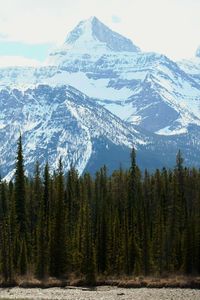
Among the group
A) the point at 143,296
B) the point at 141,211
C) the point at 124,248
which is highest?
the point at 141,211

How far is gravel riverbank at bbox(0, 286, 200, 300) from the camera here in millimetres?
61000

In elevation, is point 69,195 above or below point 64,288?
above

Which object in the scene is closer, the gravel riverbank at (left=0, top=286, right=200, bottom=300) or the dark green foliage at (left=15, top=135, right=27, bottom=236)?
the gravel riverbank at (left=0, top=286, right=200, bottom=300)

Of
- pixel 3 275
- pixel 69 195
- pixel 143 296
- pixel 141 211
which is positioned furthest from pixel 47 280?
pixel 69 195

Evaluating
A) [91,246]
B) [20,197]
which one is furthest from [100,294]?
[20,197]

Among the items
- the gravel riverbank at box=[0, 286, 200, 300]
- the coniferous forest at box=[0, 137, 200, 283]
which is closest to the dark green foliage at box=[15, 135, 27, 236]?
the coniferous forest at box=[0, 137, 200, 283]

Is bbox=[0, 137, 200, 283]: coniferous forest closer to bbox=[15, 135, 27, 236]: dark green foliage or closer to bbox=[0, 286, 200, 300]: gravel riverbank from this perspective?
→ bbox=[15, 135, 27, 236]: dark green foliage

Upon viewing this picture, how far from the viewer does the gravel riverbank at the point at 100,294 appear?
200ft

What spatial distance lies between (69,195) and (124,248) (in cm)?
4394

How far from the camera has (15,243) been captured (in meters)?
85.4

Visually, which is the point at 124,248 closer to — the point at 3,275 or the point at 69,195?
the point at 3,275

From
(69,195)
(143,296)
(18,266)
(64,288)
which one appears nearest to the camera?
(143,296)

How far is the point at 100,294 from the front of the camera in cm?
6397

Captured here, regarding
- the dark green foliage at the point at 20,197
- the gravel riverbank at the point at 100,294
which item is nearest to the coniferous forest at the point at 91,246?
the dark green foliage at the point at 20,197
